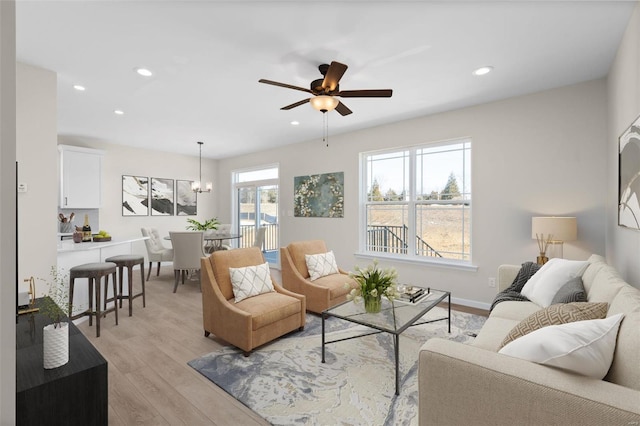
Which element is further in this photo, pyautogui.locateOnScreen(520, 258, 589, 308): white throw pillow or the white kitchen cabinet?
the white kitchen cabinet

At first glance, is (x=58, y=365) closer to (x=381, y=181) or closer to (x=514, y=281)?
(x=514, y=281)

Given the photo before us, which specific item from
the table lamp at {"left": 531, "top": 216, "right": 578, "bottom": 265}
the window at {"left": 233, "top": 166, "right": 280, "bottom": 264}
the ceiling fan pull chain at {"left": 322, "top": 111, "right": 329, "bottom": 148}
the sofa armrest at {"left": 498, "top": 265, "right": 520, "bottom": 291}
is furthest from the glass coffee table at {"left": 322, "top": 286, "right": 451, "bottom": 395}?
the window at {"left": 233, "top": 166, "right": 280, "bottom": 264}

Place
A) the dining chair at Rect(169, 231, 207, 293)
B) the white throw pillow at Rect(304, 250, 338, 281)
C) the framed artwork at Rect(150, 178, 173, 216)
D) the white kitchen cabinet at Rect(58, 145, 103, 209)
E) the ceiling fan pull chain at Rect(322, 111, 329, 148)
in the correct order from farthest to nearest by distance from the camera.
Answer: the framed artwork at Rect(150, 178, 173, 216) < the white kitchen cabinet at Rect(58, 145, 103, 209) < the dining chair at Rect(169, 231, 207, 293) < the ceiling fan pull chain at Rect(322, 111, 329, 148) < the white throw pillow at Rect(304, 250, 338, 281)

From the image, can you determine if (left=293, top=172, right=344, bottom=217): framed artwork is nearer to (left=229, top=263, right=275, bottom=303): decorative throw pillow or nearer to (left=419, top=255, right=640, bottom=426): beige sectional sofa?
(left=229, top=263, right=275, bottom=303): decorative throw pillow

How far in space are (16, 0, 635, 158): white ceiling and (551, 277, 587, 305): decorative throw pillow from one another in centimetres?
187

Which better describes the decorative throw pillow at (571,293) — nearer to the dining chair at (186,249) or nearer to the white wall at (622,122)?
the white wall at (622,122)

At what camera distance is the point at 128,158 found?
247 inches

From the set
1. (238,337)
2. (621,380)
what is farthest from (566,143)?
(238,337)

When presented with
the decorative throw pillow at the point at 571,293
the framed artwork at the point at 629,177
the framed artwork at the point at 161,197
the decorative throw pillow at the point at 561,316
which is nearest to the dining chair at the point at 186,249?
the framed artwork at the point at 161,197

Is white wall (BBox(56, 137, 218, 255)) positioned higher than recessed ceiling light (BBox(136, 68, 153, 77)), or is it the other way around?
recessed ceiling light (BBox(136, 68, 153, 77))

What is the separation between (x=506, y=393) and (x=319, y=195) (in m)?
4.65

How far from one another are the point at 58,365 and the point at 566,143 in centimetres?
462

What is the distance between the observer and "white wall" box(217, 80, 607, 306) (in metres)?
3.18

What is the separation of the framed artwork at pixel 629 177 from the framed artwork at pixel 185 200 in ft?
23.8
